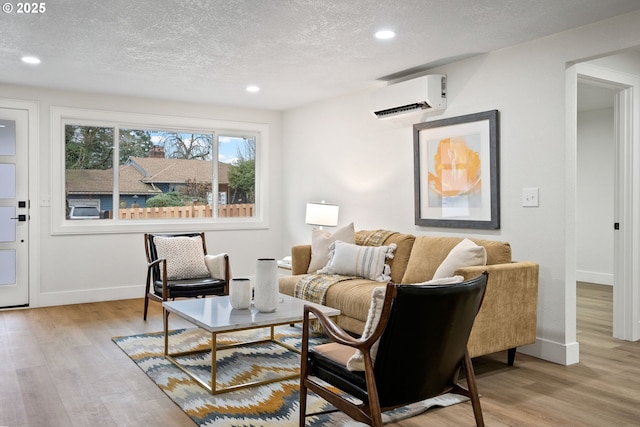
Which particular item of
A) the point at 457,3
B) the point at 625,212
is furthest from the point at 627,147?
the point at 457,3

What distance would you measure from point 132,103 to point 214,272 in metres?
2.39

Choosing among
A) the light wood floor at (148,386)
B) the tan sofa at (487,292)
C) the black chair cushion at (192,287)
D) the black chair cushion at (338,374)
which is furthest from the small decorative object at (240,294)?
the black chair cushion at (192,287)

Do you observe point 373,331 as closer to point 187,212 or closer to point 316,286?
point 316,286

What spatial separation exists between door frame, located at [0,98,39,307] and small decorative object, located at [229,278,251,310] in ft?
10.4

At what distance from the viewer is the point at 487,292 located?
3316mm

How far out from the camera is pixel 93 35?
366cm

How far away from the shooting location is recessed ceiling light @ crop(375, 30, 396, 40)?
3.58 m

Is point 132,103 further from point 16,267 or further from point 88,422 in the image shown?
point 88,422

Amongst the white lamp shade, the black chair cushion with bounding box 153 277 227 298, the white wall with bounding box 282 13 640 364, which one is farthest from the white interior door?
the white wall with bounding box 282 13 640 364

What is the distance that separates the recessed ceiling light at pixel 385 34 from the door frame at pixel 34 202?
3.82 meters

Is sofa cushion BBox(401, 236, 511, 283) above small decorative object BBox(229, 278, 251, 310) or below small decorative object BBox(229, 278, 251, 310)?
above

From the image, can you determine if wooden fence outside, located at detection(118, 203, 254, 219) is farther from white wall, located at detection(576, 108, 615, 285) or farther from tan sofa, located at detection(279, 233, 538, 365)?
white wall, located at detection(576, 108, 615, 285)

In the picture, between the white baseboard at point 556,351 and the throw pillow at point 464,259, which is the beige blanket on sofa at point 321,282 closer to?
the throw pillow at point 464,259

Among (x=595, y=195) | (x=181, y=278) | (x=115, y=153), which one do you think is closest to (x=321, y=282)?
(x=181, y=278)
